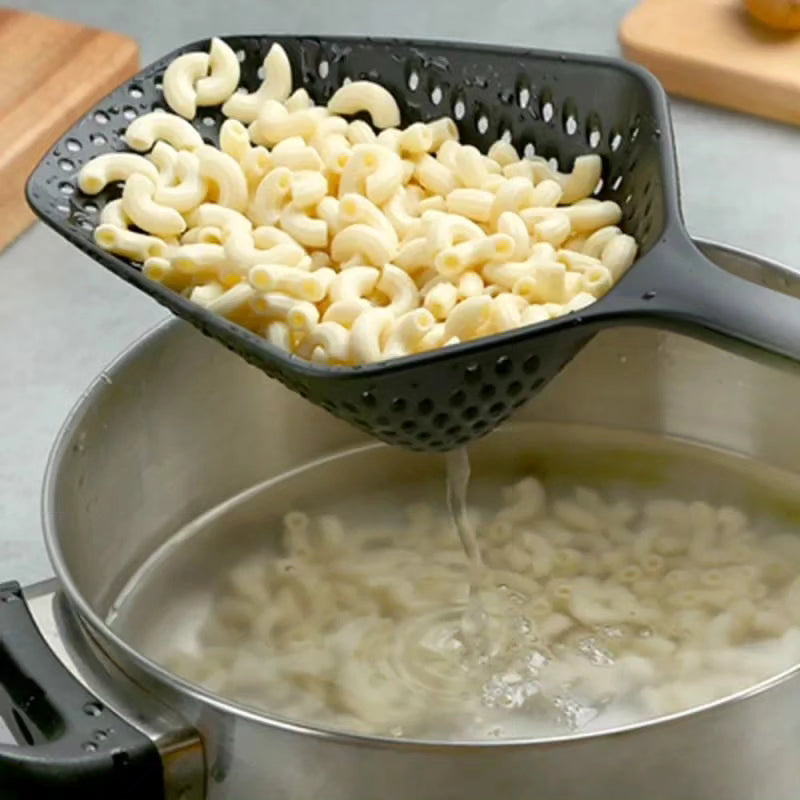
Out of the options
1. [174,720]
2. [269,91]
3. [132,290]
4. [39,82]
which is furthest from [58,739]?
[39,82]

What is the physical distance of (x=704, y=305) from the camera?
599mm

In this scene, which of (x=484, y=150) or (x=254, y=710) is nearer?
(x=254, y=710)

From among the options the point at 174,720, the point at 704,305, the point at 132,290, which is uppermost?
the point at 704,305

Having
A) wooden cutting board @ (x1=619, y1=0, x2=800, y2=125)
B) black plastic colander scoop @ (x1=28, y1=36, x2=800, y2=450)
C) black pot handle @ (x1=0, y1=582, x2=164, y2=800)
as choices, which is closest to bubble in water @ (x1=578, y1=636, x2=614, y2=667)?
black plastic colander scoop @ (x1=28, y1=36, x2=800, y2=450)

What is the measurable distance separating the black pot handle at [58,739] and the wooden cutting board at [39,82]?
0.52 m

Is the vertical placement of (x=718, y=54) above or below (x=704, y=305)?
below

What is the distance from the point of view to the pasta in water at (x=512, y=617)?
0.78 m

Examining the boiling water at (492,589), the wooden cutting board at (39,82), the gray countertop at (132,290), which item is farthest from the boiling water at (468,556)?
the wooden cutting board at (39,82)

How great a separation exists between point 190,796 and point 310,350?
0.18m

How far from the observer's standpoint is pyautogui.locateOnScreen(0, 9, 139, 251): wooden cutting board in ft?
3.70

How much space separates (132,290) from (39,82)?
0.18 m

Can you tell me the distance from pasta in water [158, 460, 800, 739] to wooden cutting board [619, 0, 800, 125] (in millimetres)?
389

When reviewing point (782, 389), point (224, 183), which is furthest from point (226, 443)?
point (782, 389)

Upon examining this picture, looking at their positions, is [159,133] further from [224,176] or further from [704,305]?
[704,305]
